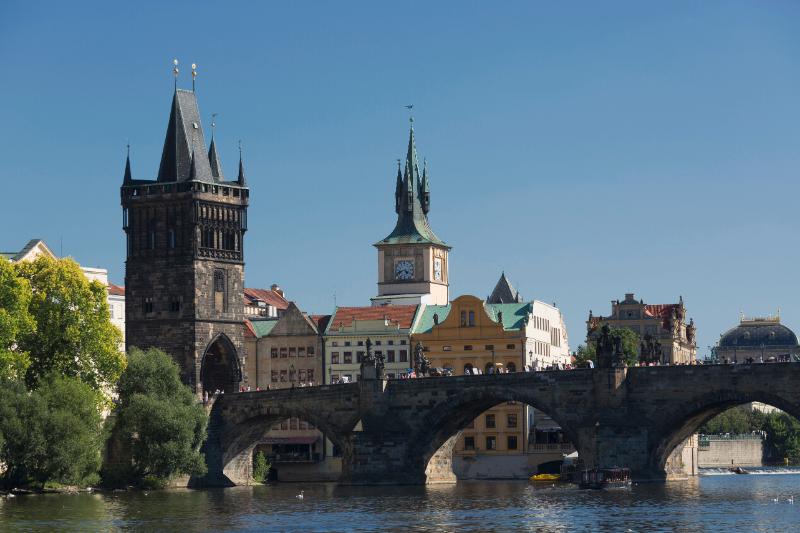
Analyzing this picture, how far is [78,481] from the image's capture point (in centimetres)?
12888

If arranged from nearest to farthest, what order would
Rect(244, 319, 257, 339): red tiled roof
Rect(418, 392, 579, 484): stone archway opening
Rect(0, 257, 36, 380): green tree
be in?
Rect(0, 257, 36, 380): green tree < Rect(418, 392, 579, 484): stone archway opening < Rect(244, 319, 257, 339): red tiled roof

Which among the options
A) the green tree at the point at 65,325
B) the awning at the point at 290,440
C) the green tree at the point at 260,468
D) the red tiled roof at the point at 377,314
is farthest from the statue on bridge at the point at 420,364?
the green tree at the point at 65,325

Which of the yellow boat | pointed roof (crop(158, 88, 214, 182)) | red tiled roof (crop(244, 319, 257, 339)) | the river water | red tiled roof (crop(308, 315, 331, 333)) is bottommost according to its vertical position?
the river water

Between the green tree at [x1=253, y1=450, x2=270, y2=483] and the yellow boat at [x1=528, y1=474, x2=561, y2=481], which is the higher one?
the green tree at [x1=253, y1=450, x2=270, y2=483]

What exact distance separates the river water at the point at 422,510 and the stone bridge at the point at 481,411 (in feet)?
9.49

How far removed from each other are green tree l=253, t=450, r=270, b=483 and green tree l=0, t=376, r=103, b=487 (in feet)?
100.0

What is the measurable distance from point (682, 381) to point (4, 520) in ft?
151

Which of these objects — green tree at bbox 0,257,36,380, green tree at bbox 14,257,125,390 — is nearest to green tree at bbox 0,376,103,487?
green tree at bbox 0,257,36,380

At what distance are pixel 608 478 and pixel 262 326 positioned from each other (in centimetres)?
5849

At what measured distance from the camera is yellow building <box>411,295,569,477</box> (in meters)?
167

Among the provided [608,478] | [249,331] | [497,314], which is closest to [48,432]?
[608,478]

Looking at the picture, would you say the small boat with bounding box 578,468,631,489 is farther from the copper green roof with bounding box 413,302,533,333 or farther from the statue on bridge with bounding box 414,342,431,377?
the copper green roof with bounding box 413,302,533,333

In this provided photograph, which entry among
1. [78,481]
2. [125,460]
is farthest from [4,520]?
[125,460]

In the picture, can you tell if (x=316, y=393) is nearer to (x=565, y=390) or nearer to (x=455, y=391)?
(x=455, y=391)
